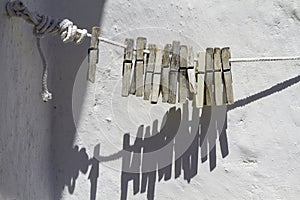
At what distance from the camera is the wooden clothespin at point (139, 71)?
1.41 metres

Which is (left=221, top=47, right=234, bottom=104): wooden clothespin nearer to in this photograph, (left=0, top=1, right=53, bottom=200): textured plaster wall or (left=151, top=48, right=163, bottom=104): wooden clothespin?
(left=151, top=48, right=163, bottom=104): wooden clothespin

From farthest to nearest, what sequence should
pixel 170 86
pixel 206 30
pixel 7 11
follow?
pixel 206 30 → pixel 170 86 → pixel 7 11

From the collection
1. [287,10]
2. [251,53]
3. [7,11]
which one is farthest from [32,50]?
[287,10]

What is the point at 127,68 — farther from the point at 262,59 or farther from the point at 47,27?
the point at 262,59

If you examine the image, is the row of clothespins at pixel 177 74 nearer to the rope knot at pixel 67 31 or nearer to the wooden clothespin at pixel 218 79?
Result: the wooden clothespin at pixel 218 79

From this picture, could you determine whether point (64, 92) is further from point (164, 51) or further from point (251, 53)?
point (251, 53)

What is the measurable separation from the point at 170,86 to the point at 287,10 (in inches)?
15.5

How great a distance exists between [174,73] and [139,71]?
9cm

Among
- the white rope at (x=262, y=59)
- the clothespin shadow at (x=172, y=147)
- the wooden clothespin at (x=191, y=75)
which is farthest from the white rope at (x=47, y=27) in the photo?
the clothespin shadow at (x=172, y=147)

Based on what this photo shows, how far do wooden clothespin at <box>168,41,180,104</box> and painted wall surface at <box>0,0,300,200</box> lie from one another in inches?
5.2

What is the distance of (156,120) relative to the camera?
1.56 metres

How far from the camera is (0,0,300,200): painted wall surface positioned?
57.5 inches

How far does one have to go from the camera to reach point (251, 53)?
1481 millimetres

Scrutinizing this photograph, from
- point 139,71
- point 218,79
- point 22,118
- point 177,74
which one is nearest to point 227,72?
point 218,79
